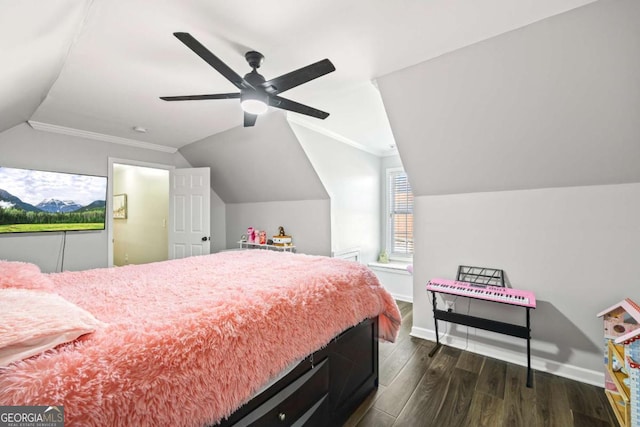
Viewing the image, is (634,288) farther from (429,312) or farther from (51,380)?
(51,380)

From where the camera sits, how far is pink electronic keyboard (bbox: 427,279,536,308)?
83.0 inches

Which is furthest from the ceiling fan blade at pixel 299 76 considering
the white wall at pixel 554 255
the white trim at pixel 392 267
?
the white trim at pixel 392 267

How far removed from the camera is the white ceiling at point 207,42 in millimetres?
1457

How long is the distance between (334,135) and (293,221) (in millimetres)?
1432

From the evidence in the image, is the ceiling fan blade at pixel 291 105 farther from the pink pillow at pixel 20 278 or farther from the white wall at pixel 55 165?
the white wall at pixel 55 165

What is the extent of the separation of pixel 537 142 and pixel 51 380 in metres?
2.91

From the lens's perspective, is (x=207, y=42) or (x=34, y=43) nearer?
(x=34, y=43)

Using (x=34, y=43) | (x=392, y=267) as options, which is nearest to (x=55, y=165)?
(x=34, y=43)

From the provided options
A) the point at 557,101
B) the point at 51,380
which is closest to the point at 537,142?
the point at 557,101

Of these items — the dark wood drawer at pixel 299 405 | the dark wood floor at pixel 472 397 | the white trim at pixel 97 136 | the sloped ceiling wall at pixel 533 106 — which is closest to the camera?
the dark wood drawer at pixel 299 405

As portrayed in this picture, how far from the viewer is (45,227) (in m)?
3.20

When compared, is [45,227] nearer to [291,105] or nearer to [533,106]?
[291,105]

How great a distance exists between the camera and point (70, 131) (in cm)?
342

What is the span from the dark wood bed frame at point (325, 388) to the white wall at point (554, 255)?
1328mm
